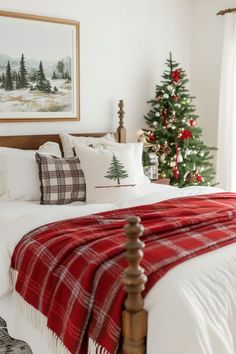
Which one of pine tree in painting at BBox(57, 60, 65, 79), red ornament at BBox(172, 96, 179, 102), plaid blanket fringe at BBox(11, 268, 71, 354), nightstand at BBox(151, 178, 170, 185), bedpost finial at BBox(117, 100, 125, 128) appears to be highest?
pine tree in painting at BBox(57, 60, 65, 79)

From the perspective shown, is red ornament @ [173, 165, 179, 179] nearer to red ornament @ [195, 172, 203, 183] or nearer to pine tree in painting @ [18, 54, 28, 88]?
Answer: red ornament @ [195, 172, 203, 183]

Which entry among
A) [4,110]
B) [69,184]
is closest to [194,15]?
[4,110]

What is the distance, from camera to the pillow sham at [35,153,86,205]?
279 centimetres

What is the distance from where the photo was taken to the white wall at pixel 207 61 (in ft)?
14.6

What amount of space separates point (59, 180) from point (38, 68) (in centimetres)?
119

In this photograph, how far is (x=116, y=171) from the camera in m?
2.88

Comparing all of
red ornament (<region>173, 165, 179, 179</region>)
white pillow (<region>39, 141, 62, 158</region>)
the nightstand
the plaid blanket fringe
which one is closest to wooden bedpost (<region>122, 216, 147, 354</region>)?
the plaid blanket fringe

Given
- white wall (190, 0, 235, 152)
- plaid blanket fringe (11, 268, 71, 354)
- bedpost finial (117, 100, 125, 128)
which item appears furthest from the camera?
white wall (190, 0, 235, 152)

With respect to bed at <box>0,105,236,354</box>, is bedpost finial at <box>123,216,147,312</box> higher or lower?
higher

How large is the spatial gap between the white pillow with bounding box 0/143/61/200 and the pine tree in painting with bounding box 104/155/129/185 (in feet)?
1.74

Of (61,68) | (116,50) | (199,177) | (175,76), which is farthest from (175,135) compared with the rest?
(61,68)

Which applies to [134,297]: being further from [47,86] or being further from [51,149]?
[47,86]

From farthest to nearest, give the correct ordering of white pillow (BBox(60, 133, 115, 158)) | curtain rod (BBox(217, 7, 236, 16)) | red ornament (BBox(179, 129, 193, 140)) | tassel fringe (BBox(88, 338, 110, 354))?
curtain rod (BBox(217, 7, 236, 16)) < red ornament (BBox(179, 129, 193, 140)) < white pillow (BBox(60, 133, 115, 158)) < tassel fringe (BBox(88, 338, 110, 354))

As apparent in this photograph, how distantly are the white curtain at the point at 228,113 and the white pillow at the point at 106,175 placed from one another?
5.66 ft
